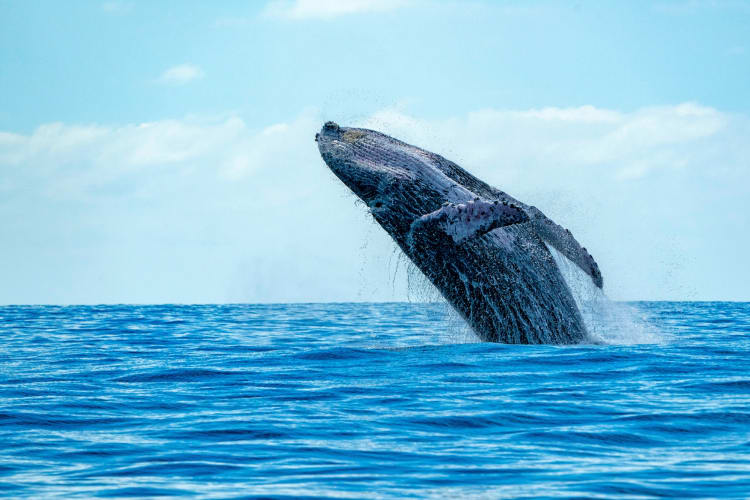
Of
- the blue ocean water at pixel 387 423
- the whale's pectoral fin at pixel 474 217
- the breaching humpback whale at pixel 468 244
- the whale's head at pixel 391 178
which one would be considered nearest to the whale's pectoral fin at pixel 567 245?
the breaching humpback whale at pixel 468 244

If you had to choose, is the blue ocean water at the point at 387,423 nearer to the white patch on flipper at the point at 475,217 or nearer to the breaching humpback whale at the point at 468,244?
the breaching humpback whale at the point at 468,244

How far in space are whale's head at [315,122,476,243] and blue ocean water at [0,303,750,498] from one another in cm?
213

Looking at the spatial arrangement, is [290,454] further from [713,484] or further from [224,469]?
[713,484]

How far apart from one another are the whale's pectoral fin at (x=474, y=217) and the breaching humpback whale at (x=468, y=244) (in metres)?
0.81

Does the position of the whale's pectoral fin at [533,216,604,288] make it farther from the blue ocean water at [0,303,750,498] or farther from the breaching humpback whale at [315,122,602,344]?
the blue ocean water at [0,303,750,498]

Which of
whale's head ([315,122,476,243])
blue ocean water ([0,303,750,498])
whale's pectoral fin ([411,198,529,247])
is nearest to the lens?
blue ocean water ([0,303,750,498])

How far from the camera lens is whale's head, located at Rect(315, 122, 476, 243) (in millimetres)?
Answer: 13977

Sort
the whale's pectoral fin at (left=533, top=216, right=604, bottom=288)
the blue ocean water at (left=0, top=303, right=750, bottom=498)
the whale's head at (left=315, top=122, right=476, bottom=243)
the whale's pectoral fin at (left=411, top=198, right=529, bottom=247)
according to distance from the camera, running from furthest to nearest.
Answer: the whale's pectoral fin at (left=533, top=216, right=604, bottom=288) < the whale's head at (left=315, top=122, right=476, bottom=243) < the whale's pectoral fin at (left=411, top=198, right=529, bottom=247) < the blue ocean water at (left=0, top=303, right=750, bottom=498)

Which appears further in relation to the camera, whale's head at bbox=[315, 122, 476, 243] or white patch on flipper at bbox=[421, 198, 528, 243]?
whale's head at bbox=[315, 122, 476, 243]

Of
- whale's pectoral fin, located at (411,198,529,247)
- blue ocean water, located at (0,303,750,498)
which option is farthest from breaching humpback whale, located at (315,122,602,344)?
whale's pectoral fin, located at (411,198,529,247)

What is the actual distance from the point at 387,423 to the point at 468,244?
5.50 meters

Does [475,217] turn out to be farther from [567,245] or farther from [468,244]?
[567,245]

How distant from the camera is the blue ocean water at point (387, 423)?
272 inches

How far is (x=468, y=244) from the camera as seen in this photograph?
14.0 meters
